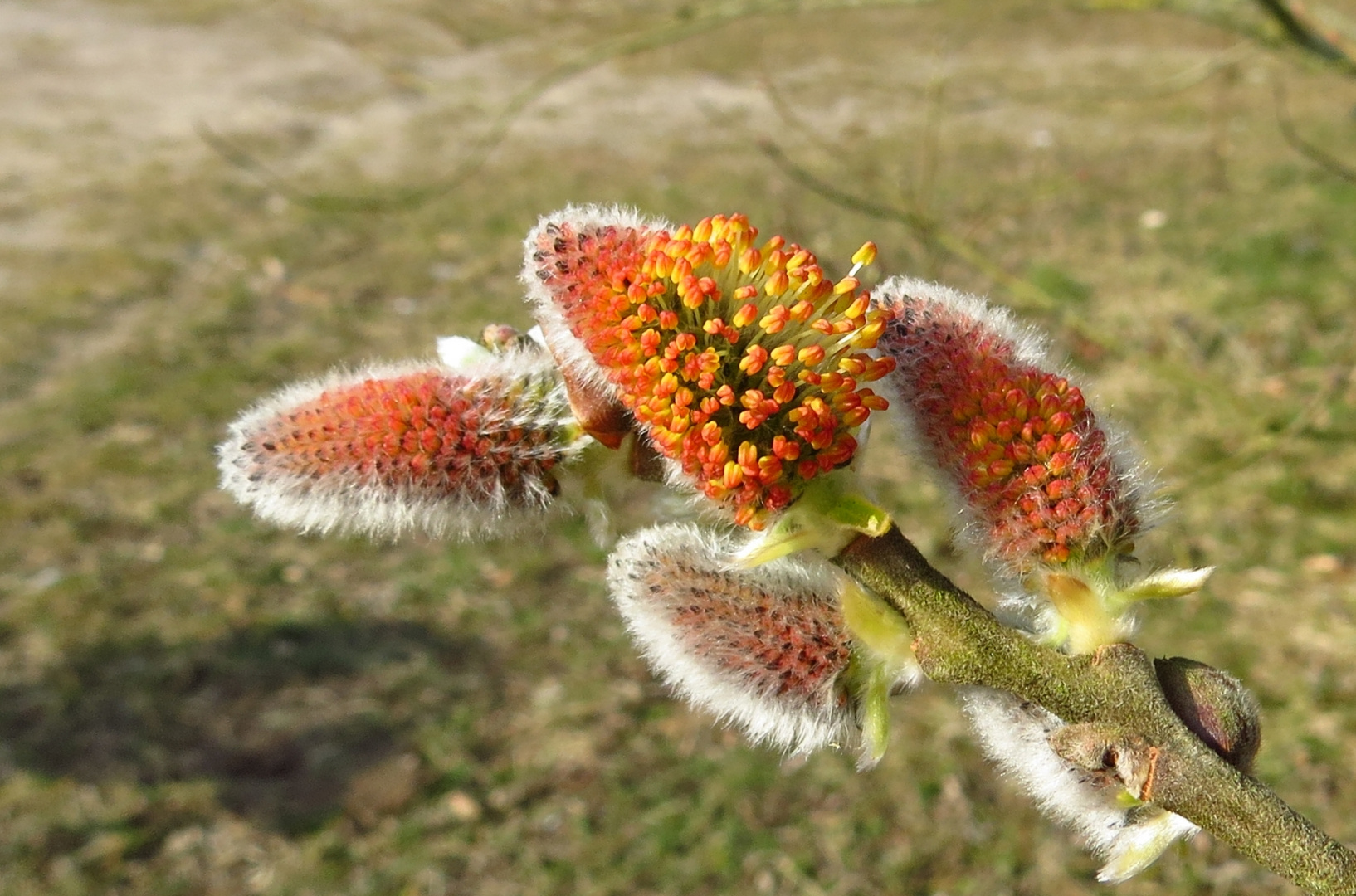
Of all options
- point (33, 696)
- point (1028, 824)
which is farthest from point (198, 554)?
point (1028, 824)

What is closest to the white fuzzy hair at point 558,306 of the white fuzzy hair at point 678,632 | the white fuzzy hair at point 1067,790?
the white fuzzy hair at point 678,632

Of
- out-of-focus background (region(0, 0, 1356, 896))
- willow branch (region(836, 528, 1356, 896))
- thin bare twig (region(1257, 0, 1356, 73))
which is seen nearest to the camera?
willow branch (region(836, 528, 1356, 896))

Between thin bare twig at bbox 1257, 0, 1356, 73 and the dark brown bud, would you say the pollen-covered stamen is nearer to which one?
the dark brown bud

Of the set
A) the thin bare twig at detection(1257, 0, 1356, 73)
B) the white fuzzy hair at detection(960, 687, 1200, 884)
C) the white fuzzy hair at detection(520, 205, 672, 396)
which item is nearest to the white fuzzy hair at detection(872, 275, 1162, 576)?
the white fuzzy hair at detection(960, 687, 1200, 884)

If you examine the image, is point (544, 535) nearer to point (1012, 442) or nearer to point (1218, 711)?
point (1012, 442)

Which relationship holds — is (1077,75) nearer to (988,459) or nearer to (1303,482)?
(1303,482)

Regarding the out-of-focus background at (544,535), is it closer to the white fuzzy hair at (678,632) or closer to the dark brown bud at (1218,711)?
the dark brown bud at (1218,711)
